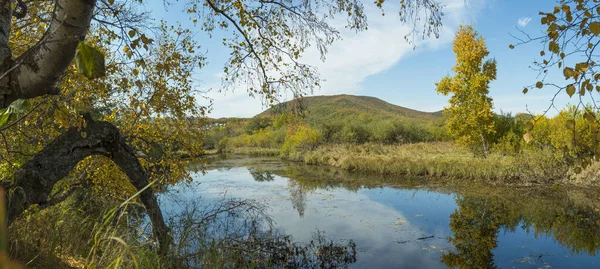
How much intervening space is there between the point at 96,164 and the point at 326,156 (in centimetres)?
2063

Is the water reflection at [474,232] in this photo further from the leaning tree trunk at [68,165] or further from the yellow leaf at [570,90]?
the leaning tree trunk at [68,165]

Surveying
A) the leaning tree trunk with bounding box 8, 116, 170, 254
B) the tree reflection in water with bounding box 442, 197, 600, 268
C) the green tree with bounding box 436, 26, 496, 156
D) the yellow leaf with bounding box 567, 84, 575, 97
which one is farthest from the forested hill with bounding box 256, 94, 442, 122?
the yellow leaf with bounding box 567, 84, 575, 97

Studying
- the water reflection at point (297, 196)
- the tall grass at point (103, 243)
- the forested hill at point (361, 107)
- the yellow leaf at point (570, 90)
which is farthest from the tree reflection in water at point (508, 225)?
the forested hill at point (361, 107)

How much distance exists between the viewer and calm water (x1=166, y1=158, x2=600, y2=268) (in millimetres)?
6688

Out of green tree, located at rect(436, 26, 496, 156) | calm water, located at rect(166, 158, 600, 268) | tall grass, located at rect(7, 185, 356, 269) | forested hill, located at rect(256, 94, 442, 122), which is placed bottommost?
calm water, located at rect(166, 158, 600, 268)

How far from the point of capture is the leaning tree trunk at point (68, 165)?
256 centimetres

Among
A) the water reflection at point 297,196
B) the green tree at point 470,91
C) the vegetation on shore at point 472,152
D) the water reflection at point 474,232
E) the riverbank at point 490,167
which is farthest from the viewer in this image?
the green tree at point 470,91

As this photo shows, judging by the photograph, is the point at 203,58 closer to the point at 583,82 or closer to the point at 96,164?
the point at 96,164

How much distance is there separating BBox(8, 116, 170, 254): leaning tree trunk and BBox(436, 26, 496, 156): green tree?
1737 centimetres

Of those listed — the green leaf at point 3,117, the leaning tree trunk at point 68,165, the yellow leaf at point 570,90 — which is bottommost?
the leaning tree trunk at point 68,165

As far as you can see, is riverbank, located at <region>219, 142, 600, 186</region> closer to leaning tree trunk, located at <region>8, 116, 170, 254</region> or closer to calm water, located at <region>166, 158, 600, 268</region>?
calm water, located at <region>166, 158, 600, 268</region>

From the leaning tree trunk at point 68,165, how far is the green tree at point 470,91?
17368 millimetres

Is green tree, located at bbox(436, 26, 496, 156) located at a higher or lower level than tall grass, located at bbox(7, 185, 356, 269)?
higher

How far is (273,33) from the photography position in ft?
15.5
